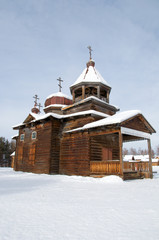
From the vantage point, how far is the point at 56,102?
2258cm

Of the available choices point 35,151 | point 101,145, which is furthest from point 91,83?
point 35,151

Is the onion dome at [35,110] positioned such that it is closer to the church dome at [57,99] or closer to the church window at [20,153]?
the church dome at [57,99]

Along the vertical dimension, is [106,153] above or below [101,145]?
below

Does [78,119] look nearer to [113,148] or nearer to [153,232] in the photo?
[113,148]

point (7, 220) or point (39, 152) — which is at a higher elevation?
point (39, 152)

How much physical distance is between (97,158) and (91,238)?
11.7 m

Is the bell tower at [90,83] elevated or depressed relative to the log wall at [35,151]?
elevated

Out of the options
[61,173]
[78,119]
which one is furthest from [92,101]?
[61,173]

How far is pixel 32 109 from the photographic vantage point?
27.2 m

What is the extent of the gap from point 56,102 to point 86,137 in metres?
9.63

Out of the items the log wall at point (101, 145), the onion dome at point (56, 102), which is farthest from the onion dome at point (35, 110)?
the log wall at point (101, 145)

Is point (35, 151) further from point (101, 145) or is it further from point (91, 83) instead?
point (91, 83)

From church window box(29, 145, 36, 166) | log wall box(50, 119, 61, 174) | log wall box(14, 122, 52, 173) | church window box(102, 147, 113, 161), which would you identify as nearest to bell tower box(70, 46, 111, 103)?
log wall box(50, 119, 61, 174)

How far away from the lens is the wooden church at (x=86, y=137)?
12.7 m
